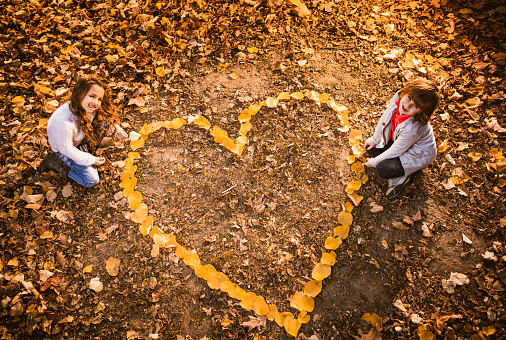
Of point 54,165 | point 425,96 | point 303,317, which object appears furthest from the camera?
point 54,165

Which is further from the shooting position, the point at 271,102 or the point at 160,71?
the point at 160,71

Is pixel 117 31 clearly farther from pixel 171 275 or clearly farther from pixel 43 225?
pixel 171 275

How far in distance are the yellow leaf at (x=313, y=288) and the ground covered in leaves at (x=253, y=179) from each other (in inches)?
2.7

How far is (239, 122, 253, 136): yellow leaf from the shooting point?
344cm

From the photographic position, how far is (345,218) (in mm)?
2959

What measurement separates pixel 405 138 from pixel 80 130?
10.4 ft

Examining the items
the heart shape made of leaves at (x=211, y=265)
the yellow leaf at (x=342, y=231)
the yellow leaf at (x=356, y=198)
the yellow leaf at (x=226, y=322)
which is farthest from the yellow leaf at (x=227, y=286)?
the yellow leaf at (x=356, y=198)

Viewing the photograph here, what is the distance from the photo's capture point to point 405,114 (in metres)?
2.64

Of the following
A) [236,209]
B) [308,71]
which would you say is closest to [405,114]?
[308,71]

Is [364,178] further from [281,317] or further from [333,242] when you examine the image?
[281,317]

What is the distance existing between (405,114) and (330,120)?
1.02 metres

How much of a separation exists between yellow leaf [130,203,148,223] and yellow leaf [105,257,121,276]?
0.41 metres

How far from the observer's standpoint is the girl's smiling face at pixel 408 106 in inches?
99.4

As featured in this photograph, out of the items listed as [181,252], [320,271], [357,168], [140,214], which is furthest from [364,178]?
[140,214]
